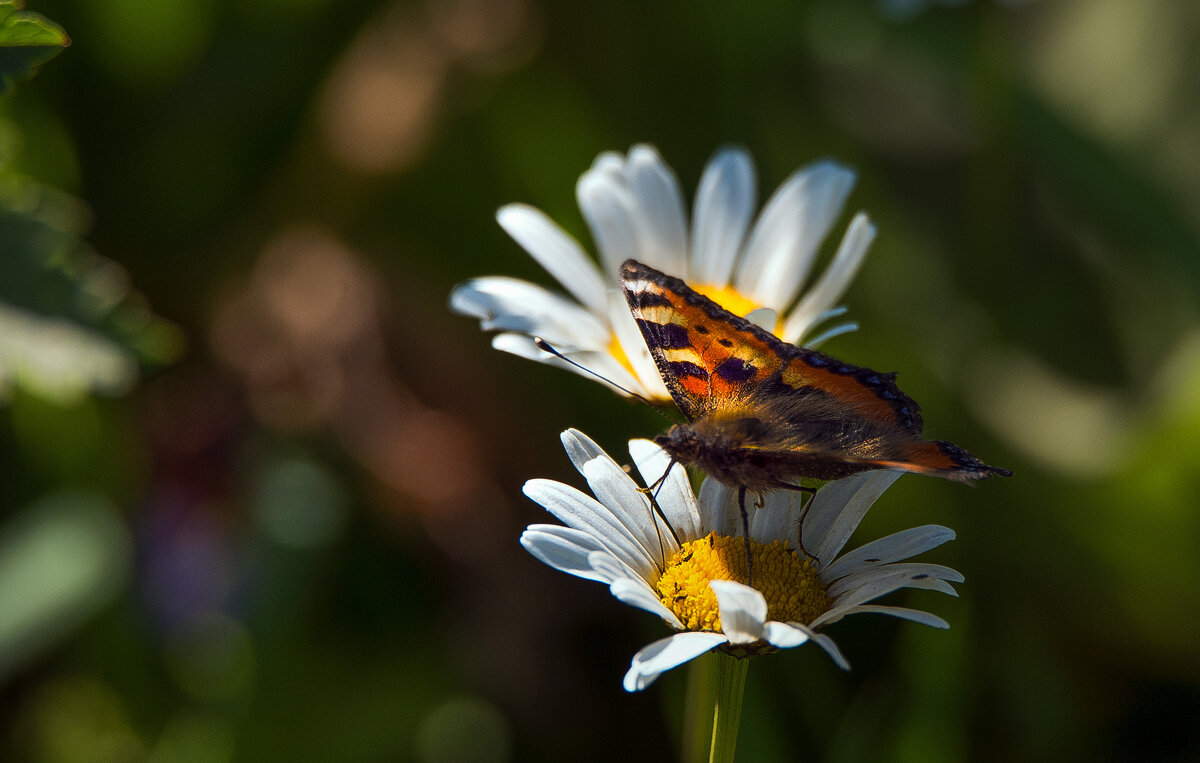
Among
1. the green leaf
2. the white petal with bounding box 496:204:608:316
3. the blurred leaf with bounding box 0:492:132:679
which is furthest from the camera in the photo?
the blurred leaf with bounding box 0:492:132:679

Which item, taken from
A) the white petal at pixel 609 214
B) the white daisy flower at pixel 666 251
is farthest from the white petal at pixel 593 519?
the white petal at pixel 609 214

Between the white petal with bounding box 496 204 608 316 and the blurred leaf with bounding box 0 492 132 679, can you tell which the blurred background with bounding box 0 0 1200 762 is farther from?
the white petal with bounding box 496 204 608 316

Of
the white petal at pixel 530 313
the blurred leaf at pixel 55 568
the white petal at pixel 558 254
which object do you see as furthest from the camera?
the blurred leaf at pixel 55 568

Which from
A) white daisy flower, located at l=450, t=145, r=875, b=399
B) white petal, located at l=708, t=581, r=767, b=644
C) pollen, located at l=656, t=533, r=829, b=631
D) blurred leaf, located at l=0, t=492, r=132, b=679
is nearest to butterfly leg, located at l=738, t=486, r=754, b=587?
pollen, located at l=656, t=533, r=829, b=631

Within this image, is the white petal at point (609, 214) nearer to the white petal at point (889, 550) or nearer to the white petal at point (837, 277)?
the white petal at point (837, 277)

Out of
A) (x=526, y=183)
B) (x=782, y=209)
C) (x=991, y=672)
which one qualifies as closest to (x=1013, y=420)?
(x=991, y=672)

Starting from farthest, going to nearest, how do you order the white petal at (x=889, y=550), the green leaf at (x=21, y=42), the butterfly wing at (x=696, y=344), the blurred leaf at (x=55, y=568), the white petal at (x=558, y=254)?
the blurred leaf at (x=55, y=568)
the white petal at (x=558, y=254)
the butterfly wing at (x=696, y=344)
the white petal at (x=889, y=550)
the green leaf at (x=21, y=42)
